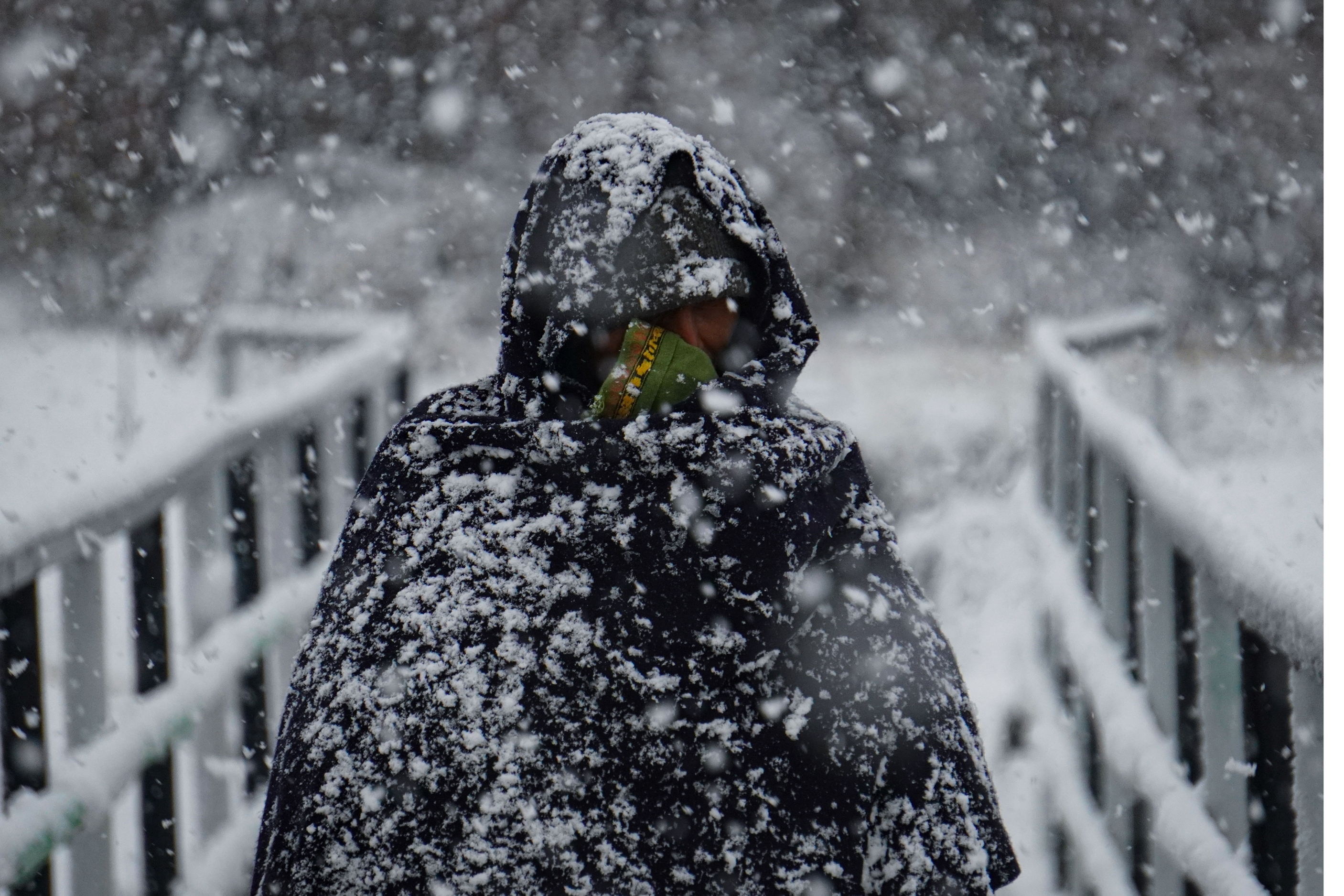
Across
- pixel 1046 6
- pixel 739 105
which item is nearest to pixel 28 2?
pixel 739 105

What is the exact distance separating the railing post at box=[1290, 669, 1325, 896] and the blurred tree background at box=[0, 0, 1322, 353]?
6.34 m

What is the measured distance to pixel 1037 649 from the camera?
11.5 ft

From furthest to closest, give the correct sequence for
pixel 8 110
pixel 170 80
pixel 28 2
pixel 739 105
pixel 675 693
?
pixel 739 105, pixel 170 80, pixel 8 110, pixel 28 2, pixel 675 693

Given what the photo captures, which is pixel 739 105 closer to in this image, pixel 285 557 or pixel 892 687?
pixel 285 557

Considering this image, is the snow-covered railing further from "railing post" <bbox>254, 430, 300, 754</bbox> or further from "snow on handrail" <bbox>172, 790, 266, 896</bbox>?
"railing post" <bbox>254, 430, 300, 754</bbox>

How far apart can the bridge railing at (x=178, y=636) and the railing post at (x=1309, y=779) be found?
1.92 meters

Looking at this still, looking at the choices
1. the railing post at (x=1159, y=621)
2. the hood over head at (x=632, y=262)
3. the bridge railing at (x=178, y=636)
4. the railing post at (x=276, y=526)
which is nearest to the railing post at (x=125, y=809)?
the bridge railing at (x=178, y=636)

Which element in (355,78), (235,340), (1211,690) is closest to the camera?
(1211,690)

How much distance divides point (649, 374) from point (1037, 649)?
2.65 metres

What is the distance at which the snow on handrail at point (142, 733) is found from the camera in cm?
161

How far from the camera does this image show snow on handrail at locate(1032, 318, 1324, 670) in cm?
138

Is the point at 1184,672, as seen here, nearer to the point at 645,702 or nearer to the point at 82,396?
the point at 645,702

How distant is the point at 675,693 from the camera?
124cm

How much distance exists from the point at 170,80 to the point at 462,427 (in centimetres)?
662
